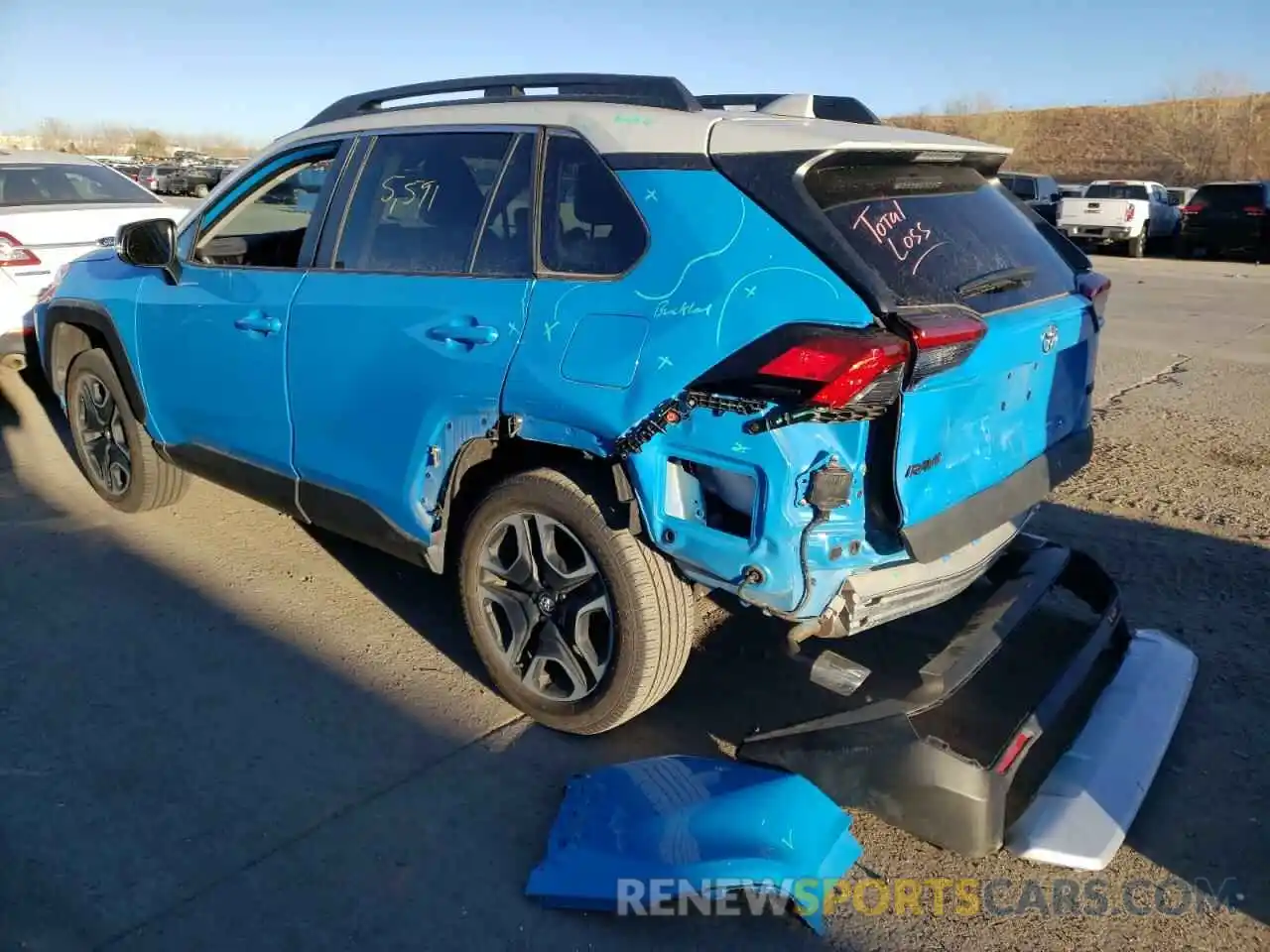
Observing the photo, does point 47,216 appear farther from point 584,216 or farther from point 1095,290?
point 1095,290

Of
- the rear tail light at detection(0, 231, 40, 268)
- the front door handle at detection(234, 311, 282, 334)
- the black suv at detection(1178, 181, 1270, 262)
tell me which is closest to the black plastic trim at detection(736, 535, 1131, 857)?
the front door handle at detection(234, 311, 282, 334)

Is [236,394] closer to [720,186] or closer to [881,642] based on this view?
[720,186]

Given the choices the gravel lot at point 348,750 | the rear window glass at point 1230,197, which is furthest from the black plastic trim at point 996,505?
the rear window glass at point 1230,197

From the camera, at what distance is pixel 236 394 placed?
4133 mm

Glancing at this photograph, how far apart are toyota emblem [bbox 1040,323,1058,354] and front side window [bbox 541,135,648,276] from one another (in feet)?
4.01

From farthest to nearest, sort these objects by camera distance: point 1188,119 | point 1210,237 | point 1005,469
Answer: point 1188,119, point 1210,237, point 1005,469

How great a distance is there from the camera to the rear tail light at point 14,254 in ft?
22.1

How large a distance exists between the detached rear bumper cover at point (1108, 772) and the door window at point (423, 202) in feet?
7.57

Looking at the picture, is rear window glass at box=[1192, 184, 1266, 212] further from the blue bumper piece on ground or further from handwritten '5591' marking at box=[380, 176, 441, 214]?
the blue bumper piece on ground

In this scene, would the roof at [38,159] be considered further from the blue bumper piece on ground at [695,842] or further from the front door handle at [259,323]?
the blue bumper piece on ground at [695,842]

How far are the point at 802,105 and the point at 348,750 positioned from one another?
2.56 meters

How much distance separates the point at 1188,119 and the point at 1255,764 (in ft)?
219

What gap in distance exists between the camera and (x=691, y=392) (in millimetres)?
2668

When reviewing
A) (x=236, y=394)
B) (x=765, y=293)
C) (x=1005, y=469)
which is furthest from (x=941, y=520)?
(x=236, y=394)
